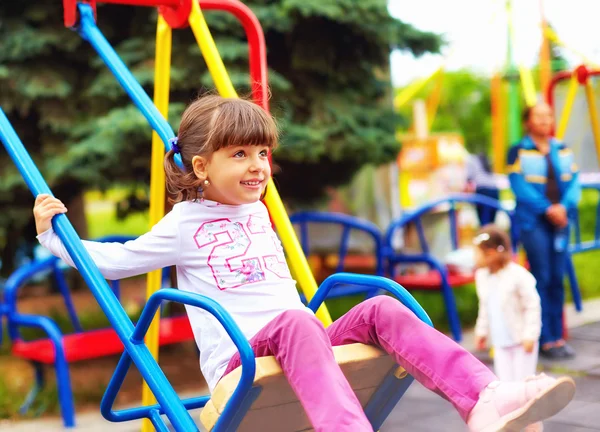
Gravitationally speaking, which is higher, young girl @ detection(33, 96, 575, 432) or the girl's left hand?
young girl @ detection(33, 96, 575, 432)

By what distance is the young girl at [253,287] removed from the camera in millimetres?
2012

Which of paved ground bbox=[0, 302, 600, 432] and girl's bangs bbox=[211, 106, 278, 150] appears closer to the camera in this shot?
girl's bangs bbox=[211, 106, 278, 150]

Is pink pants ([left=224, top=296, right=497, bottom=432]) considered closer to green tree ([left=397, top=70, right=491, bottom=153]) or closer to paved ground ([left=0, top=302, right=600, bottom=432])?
paved ground ([left=0, top=302, right=600, bottom=432])

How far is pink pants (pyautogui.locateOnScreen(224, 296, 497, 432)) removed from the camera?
6.36 ft

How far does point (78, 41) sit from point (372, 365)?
3547 mm

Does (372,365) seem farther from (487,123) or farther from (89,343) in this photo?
(487,123)

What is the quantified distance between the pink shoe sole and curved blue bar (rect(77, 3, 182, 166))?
1481 mm

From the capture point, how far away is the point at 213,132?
235 centimetres

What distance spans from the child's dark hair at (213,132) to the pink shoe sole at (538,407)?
3.26 feet

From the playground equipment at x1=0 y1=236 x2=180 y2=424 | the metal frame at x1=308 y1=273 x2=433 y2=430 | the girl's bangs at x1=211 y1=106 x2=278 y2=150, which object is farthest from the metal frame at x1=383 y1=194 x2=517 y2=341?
the girl's bangs at x1=211 y1=106 x2=278 y2=150

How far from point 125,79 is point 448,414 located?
215 centimetres

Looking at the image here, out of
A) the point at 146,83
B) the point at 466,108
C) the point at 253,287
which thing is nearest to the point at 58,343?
the point at 146,83

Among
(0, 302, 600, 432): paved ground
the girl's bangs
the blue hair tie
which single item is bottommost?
(0, 302, 600, 432): paved ground

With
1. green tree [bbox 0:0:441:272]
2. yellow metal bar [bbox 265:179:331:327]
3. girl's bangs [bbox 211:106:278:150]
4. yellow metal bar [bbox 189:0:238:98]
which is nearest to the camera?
girl's bangs [bbox 211:106:278:150]
